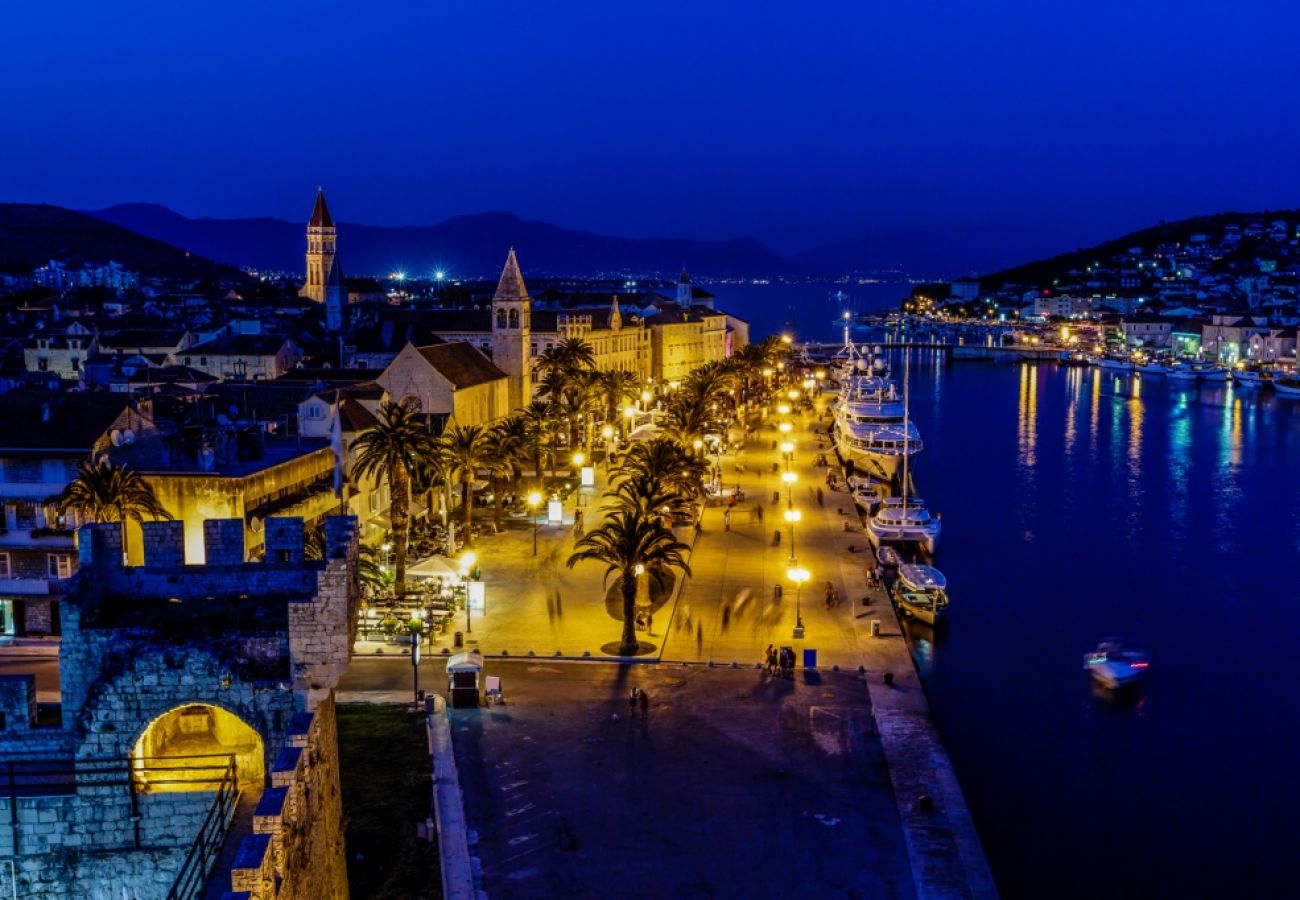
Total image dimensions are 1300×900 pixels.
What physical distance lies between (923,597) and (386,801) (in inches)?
1052

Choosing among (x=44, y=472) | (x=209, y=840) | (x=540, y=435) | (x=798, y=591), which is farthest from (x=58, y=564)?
(x=540, y=435)

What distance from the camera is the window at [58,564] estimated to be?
36.6 meters

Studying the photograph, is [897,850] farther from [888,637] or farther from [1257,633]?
[1257,633]

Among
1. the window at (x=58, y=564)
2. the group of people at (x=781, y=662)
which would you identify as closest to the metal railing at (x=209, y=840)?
the group of people at (x=781, y=662)

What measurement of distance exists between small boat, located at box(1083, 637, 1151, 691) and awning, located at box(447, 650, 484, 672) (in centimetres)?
2107

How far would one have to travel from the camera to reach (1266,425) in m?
121

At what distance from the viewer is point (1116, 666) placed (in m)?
41.8

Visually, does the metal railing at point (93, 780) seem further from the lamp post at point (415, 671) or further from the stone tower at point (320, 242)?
the stone tower at point (320, 242)

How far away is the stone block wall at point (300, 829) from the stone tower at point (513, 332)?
67.9 metres

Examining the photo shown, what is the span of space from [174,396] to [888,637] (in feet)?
120

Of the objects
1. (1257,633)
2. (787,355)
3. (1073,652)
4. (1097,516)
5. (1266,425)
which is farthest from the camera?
(787,355)

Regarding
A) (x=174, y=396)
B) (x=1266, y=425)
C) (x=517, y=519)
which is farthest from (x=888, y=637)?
(x=1266, y=425)

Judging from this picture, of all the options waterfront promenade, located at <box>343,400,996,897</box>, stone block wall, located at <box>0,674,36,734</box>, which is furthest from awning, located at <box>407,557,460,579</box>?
stone block wall, located at <box>0,674,36,734</box>

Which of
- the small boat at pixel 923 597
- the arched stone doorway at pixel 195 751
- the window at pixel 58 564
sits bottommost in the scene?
the small boat at pixel 923 597
